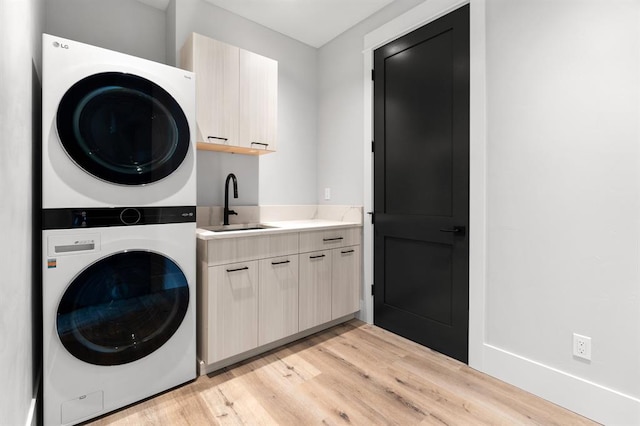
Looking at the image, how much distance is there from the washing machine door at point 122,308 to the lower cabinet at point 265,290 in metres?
0.20

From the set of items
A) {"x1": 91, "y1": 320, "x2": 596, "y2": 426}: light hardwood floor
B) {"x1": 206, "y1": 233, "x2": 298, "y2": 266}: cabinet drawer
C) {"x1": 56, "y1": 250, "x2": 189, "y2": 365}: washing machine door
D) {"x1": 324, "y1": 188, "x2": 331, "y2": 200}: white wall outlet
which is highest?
{"x1": 324, "y1": 188, "x2": 331, "y2": 200}: white wall outlet

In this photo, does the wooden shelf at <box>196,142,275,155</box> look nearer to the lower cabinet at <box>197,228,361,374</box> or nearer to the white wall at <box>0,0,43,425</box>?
the lower cabinet at <box>197,228,361,374</box>

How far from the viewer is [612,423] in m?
1.46

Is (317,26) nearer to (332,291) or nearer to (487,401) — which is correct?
(332,291)

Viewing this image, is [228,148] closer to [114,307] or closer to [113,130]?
[113,130]

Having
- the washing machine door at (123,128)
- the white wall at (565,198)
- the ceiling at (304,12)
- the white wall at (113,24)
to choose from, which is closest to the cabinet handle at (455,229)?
the white wall at (565,198)

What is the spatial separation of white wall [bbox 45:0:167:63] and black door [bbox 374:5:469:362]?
178 centimetres

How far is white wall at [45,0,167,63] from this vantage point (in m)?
2.03

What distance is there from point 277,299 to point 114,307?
97 centimetres

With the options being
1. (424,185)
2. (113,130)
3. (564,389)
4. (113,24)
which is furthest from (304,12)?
(564,389)

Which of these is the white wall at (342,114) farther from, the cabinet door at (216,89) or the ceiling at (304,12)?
the cabinet door at (216,89)

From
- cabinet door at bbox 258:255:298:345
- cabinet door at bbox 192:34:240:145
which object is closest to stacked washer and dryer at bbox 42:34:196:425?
cabinet door at bbox 192:34:240:145

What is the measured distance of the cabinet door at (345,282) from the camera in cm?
252

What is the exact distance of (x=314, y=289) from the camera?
2.37m
